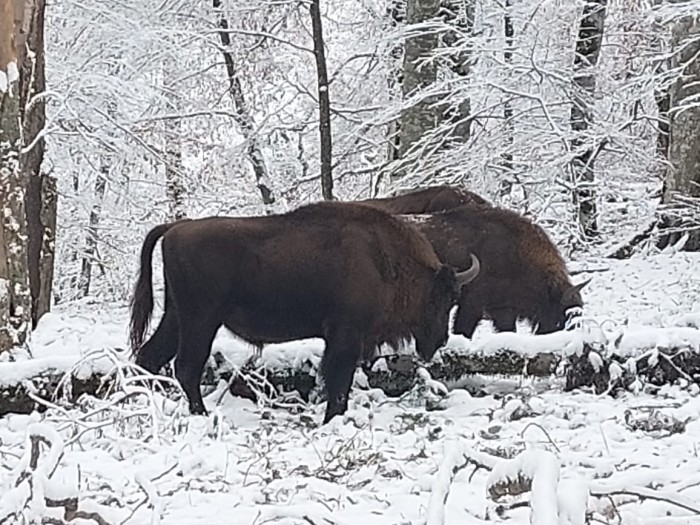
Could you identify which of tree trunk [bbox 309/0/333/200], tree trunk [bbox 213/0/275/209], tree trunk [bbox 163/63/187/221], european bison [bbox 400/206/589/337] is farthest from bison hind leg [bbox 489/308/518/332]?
tree trunk [bbox 213/0/275/209]

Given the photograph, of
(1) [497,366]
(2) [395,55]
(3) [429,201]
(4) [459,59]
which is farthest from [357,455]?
(2) [395,55]

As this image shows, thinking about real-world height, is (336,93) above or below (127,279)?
above

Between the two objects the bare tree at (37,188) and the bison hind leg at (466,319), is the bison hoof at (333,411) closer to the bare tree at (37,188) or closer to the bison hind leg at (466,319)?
the bison hind leg at (466,319)

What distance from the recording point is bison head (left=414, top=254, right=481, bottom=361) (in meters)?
7.79

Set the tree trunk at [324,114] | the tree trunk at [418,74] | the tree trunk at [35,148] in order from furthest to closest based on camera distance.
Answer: the tree trunk at [324,114] < the tree trunk at [418,74] < the tree trunk at [35,148]

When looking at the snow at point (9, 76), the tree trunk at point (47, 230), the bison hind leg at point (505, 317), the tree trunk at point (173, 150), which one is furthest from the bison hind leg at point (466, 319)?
the tree trunk at point (173, 150)

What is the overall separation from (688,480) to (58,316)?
955 centimetres

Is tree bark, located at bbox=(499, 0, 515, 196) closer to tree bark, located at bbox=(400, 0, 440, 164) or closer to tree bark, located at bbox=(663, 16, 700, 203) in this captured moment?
tree bark, located at bbox=(400, 0, 440, 164)

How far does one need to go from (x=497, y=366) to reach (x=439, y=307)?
811mm

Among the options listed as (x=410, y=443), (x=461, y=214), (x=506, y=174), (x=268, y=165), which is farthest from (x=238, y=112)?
(x=410, y=443)

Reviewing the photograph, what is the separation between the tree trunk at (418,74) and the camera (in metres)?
13.3

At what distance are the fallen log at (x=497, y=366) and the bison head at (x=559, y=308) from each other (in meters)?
1.83

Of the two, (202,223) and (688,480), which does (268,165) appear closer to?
(202,223)

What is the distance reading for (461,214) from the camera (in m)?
9.35
